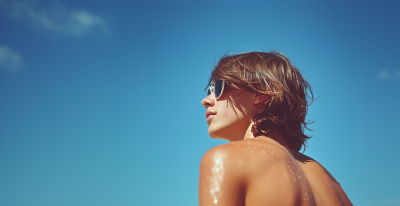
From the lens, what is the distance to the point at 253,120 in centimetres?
301

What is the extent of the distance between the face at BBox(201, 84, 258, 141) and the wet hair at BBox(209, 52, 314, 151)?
0.25ft

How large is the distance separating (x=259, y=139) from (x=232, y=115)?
47 cm

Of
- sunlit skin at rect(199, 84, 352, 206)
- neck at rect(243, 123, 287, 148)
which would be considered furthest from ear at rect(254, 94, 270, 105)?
sunlit skin at rect(199, 84, 352, 206)

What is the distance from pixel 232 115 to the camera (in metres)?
3.04

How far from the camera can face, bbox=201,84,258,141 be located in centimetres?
303

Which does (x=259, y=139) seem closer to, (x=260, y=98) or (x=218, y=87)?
(x=260, y=98)

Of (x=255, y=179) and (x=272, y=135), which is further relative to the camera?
(x=272, y=135)

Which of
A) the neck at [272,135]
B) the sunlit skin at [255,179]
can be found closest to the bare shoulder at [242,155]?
the sunlit skin at [255,179]

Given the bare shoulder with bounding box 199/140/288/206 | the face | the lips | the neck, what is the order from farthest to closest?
1. the lips
2. the face
3. the neck
4. the bare shoulder with bounding box 199/140/288/206

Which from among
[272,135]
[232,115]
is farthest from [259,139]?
[232,115]

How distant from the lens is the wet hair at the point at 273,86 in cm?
300

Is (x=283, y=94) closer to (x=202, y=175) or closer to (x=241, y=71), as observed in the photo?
(x=241, y=71)

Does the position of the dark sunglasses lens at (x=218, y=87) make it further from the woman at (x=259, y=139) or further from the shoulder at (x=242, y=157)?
the shoulder at (x=242, y=157)

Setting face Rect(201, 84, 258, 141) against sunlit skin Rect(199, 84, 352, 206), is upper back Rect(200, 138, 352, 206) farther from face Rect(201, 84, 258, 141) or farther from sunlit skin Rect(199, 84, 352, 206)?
face Rect(201, 84, 258, 141)
